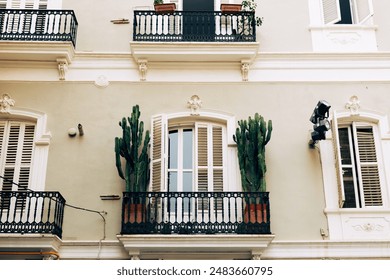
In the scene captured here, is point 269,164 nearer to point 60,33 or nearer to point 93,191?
point 93,191

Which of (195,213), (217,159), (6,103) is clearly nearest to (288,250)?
(195,213)

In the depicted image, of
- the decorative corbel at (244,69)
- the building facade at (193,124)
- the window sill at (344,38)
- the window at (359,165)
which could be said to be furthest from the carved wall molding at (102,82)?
the window at (359,165)

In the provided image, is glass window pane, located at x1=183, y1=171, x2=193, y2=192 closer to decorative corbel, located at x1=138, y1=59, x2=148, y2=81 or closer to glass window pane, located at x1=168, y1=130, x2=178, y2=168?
glass window pane, located at x1=168, y1=130, x2=178, y2=168

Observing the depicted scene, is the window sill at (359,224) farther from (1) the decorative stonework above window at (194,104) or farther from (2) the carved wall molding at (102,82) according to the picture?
(2) the carved wall molding at (102,82)

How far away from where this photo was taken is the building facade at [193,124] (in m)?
10.9

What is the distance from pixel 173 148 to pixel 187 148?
0.28 metres

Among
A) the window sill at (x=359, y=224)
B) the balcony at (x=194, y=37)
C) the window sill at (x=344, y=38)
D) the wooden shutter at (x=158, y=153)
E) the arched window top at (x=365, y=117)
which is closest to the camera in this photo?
the window sill at (x=359, y=224)

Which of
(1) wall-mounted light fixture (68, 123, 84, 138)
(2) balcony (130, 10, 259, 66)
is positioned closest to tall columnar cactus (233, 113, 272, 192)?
(2) balcony (130, 10, 259, 66)

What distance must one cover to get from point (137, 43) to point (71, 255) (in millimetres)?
4359

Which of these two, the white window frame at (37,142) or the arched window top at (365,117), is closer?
the white window frame at (37,142)

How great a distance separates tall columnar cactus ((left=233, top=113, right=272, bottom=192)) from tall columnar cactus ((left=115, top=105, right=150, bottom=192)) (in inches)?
70.3

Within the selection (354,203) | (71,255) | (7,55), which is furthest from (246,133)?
(7,55)

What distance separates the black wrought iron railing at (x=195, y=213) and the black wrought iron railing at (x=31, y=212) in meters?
1.24

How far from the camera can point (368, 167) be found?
38.5 ft
